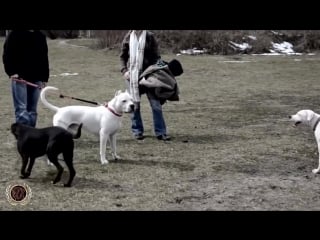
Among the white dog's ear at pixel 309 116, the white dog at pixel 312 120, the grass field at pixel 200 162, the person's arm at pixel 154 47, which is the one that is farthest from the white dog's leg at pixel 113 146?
the white dog's ear at pixel 309 116

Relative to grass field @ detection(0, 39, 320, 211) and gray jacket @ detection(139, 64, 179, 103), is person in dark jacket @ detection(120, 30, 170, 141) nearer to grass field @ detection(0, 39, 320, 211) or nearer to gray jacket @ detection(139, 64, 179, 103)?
gray jacket @ detection(139, 64, 179, 103)

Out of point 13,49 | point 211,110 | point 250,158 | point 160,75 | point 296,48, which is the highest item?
point 13,49

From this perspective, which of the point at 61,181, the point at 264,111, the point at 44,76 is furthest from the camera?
the point at 264,111

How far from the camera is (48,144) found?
5.68 m

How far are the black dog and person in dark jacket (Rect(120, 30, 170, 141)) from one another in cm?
246

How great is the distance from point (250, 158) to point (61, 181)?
2672 millimetres

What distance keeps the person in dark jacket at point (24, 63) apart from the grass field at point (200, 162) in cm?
74

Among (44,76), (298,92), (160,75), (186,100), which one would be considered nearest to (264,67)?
(298,92)

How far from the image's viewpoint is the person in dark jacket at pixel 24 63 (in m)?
6.73

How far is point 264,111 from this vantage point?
36.6 ft

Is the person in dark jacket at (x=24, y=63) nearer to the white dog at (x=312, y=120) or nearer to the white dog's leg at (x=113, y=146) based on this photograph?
the white dog's leg at (x=113, y=146)
